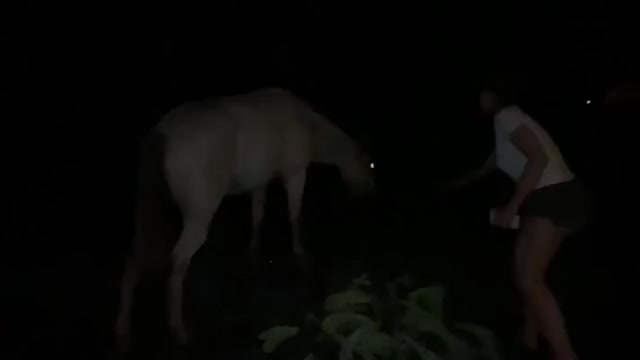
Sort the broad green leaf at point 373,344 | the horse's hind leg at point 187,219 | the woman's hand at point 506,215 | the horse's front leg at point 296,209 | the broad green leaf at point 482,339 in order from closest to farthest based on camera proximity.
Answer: the broad green leaf at point 373,344
the broad green leaf at point 482,339
the woman's hand at point 506,215
the horse's hind leg at point 187,219
the horse's front leg at point 296,209

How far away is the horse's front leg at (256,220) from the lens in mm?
2865

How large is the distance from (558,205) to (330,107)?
3.39ft

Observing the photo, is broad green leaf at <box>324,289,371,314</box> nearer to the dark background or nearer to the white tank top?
the white tank top

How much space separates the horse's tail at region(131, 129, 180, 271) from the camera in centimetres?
245

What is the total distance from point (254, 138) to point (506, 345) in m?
0.78

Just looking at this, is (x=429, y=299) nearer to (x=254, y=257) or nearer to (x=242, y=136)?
(x=242, y=136)

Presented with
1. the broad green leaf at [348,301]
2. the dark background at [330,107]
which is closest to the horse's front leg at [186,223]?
the dark background at [330,107]

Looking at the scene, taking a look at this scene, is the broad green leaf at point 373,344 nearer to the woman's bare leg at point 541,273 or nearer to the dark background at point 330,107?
the woman's bare leg at point 541,273

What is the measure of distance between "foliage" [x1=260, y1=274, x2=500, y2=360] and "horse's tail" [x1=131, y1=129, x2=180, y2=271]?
1.85ft

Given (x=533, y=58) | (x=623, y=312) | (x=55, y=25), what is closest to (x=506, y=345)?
(x=623, y=312)

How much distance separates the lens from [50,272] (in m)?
2.99

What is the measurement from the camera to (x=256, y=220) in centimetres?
290

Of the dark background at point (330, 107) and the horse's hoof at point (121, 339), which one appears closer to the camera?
the horse's hoof at point (121, 339)

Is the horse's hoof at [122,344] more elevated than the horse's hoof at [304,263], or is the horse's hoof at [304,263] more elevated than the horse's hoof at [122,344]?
the horse's hoof at [304,263]
